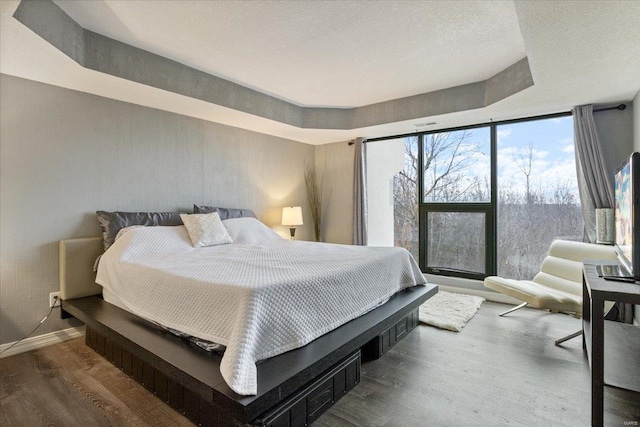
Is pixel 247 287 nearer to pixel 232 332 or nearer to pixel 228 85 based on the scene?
pixel 232 332

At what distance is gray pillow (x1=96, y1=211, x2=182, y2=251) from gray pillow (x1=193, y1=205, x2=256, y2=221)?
0.38 m

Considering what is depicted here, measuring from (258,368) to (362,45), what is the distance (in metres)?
2.49

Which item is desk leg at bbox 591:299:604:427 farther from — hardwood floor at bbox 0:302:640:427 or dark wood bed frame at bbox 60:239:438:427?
dark wood bed frame at bbox 60:239:438:427

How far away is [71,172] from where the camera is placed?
9.18 ft

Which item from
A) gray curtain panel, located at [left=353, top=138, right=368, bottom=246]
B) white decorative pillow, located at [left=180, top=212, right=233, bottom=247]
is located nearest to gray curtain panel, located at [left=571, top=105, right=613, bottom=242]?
gray curtain panel, located at [left=353, top=138, right=368, bottom=246]

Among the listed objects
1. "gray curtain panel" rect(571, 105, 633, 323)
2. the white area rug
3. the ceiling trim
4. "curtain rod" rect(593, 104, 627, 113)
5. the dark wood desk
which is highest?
the ceiling trim

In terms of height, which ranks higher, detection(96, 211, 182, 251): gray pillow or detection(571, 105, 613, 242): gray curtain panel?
detection(571, 105, 613, 242): gray curtain panel

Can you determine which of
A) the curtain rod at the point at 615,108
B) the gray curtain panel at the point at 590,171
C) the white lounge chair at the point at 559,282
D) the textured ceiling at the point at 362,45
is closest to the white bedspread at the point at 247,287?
the white lounge chair at the point at 559,282

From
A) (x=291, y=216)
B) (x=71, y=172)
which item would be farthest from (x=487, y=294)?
(x=71, y=172)

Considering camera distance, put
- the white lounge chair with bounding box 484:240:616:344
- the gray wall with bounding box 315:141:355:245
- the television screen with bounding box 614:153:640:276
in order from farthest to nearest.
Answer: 1. the gray wall with bounding box 315:141:355:245
2. the white lounge chair with bounding box 484:240:616:344
3. the television screen with bounding box 614:153:640:276

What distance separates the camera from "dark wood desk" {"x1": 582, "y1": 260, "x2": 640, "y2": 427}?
59.9 inches

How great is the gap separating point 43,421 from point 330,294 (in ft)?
5.46

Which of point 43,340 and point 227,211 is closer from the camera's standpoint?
point 43,340

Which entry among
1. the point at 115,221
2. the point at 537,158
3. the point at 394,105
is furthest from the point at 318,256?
the point at 537,158
